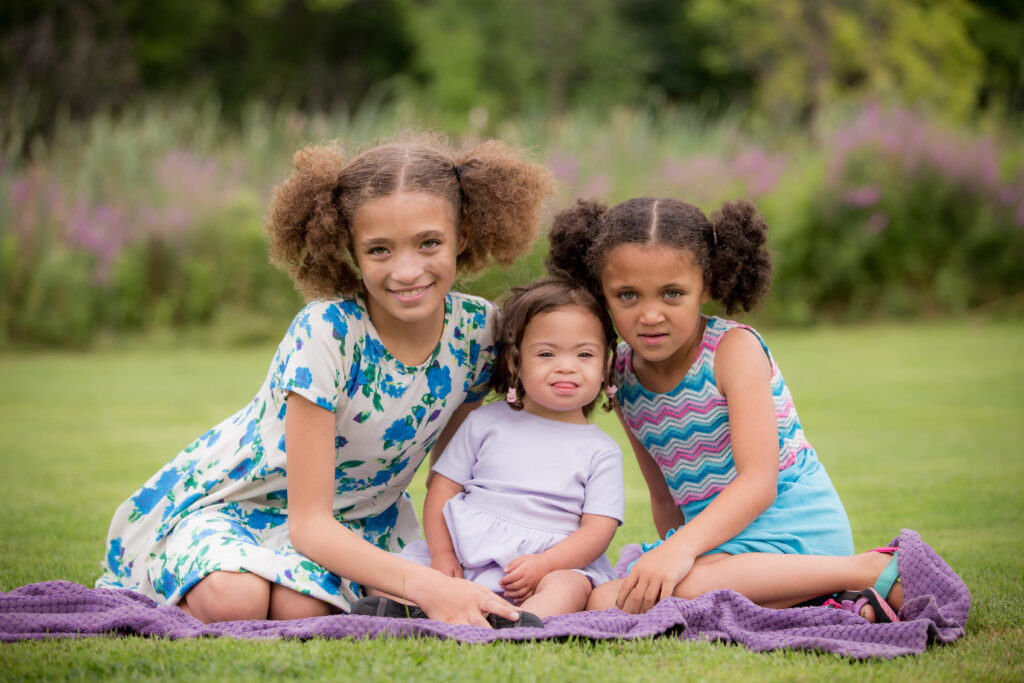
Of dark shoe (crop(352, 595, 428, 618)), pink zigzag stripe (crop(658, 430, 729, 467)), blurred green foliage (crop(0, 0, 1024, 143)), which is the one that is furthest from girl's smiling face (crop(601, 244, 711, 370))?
blurred green foliage (crop(0, 0, 1024, 143))

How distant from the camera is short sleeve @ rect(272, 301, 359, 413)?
108 inches

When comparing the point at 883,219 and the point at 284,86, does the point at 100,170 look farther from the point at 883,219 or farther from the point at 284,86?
the point at 284,86

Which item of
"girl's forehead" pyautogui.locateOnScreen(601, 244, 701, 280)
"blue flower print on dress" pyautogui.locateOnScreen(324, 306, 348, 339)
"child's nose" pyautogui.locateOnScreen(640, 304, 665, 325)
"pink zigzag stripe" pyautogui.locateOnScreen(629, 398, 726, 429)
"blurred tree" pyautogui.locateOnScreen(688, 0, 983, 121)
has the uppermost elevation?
"blurred tree" pyautogui.locateOnScreen(688, 0, 983, 121)

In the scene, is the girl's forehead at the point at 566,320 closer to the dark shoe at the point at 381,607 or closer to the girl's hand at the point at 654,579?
the girl's hand at the point at 654,579

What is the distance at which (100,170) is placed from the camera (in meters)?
10.1

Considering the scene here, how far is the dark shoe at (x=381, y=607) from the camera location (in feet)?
8.52

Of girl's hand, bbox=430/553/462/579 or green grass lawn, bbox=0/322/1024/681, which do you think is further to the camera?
girl's hand, bbox=430/553/462/579

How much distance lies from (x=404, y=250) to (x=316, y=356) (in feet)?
1.20

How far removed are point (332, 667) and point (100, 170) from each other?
8927 millimetres

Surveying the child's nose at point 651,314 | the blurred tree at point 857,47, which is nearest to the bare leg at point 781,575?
the child's nose at point 651,314

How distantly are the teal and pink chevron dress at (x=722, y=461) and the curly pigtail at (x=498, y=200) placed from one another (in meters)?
0.55

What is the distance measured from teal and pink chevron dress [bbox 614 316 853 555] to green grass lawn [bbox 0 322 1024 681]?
1.47 ft

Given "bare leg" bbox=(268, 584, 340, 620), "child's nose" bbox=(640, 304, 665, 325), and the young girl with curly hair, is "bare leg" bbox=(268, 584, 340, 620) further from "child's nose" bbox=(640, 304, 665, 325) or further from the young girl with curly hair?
"child's nose" bbox=(640, 304, 665, 325)

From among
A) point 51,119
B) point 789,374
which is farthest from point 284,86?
point 789,374
